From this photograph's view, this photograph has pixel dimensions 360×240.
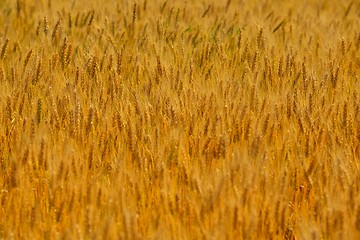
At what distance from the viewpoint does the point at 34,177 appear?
7.62 ft

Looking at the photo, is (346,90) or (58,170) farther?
(346,90)

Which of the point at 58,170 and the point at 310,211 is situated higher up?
the point at 58,170

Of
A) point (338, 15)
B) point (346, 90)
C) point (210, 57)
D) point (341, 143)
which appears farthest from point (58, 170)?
point (338, 15)

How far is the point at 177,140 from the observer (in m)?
2.40

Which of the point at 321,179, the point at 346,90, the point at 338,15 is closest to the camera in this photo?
the point at 321,179

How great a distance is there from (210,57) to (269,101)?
1046mm

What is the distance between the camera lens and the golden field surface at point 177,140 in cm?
200

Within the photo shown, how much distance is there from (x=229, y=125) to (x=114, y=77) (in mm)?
710

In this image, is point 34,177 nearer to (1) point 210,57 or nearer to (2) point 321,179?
(2) point 321,179

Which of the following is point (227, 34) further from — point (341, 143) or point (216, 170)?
point (216, 170)

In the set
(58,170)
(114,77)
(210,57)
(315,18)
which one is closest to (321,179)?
(58,170)

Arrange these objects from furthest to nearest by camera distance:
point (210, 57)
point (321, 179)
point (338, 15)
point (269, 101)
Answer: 1. point (338, 15)
2. point (210, 57)
3. point (269, 101)
4. point (321, 179)

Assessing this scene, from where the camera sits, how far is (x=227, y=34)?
4.46m

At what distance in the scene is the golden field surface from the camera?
6.57ft
